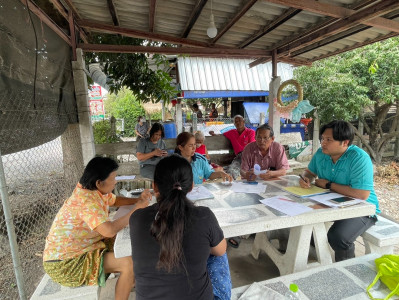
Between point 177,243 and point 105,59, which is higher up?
point 105,59

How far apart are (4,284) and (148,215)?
8.70ft

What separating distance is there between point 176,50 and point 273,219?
328 centimetres

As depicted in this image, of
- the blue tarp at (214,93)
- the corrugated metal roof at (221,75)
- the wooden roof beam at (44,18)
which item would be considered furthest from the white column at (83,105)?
the blue tarp at (214,93)

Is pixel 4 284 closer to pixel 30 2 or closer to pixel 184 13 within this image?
pixel 30 2

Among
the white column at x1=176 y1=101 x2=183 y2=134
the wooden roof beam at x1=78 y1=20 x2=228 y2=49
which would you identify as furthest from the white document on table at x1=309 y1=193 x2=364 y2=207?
the white column at x1=176 y1=101 x2=183 y2=134

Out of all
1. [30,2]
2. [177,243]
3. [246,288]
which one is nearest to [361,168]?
[246,288]

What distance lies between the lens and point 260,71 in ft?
33.4

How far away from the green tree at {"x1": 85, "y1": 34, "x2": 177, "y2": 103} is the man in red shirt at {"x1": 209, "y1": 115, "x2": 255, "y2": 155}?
1721 millimetres

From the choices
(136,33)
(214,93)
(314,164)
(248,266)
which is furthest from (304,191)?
(214,93)

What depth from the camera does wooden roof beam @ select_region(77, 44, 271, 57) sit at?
371cm

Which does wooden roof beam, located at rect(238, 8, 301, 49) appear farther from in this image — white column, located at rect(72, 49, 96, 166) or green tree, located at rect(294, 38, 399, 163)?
green tree, located at rect(294, 38, 399, 163)

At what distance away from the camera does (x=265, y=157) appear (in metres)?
3.21

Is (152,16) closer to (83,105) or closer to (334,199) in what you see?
(83,105)

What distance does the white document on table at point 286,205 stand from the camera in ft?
5.91
